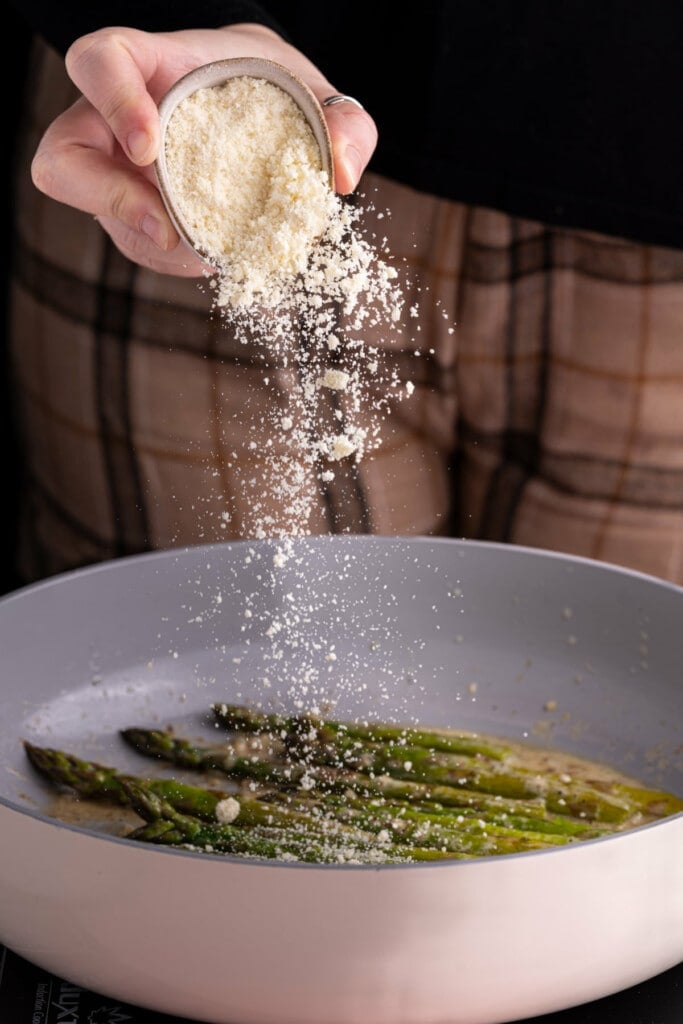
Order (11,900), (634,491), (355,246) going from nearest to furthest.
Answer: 1. (11,900)
2. (355,246)
3. (634,491)

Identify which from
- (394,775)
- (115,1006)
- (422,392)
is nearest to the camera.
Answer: (115,1006)

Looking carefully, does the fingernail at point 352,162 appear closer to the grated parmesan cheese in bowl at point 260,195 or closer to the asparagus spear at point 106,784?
the grated parmesan cheese in bowl at point 260,195

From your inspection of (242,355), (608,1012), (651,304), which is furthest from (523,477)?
(608,1012)

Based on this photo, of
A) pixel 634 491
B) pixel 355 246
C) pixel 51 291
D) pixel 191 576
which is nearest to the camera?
pixel 355 246

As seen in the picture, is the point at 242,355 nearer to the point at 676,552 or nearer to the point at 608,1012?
the point at 676,552

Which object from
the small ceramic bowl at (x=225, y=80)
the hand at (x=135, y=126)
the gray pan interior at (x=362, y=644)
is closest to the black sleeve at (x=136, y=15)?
the hand at (x=135, y=126)

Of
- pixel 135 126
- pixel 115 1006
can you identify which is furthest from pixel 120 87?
pixel 115 1006

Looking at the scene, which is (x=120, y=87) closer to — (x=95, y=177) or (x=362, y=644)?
(x=95, y=177)
